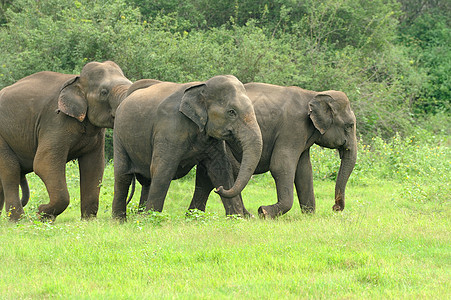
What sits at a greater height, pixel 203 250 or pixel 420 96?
pixel 203 250

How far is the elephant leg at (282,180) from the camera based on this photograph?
9.30 m

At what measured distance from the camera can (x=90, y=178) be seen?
10.1 meters

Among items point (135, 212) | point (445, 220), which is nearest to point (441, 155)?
point (445, 220)

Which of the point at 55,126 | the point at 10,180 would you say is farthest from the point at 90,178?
the point at 10,180

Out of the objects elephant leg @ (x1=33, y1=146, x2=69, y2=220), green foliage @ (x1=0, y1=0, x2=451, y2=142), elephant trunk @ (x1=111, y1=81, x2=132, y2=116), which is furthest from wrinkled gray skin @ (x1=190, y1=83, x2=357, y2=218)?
green foliage @ (x1=0, y1=0, x2=451, y2=142)

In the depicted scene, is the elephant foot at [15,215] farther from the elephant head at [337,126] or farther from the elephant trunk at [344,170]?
the elephant trunk at [344,170]

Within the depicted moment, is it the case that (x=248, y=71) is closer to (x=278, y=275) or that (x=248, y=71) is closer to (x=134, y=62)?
(x=134, y=62)

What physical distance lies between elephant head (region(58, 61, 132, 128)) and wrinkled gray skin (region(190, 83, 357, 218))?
1.54 meters

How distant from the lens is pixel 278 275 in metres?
5.96

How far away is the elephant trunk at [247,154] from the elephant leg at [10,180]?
3311mm

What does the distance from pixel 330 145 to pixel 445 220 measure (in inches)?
78.8

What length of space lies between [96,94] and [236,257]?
4095mm

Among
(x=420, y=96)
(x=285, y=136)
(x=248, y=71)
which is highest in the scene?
(x=285, y=136)

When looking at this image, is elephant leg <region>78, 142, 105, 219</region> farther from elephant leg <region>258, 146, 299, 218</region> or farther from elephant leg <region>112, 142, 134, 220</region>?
elephant leg <region>258, 146, 299, 218</region>
